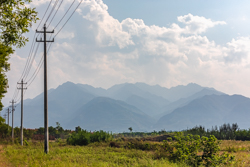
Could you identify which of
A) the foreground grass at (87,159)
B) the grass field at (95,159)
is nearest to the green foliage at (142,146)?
the grass field at (95,159)

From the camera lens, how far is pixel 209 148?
17.5 meters

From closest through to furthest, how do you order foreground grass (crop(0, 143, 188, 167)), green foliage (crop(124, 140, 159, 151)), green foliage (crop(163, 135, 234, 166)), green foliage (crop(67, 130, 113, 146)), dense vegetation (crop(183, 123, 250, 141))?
foreground grass (crop(0, 143, 188, 167)) → green foliage (crop(163, 135, 234, 166)) → green foliage (crop(124, 140, 159, 151)) → green foliage (crop(67, 130, 113, 146)) → dense vegetation (crop(183, 123, 250, 141))

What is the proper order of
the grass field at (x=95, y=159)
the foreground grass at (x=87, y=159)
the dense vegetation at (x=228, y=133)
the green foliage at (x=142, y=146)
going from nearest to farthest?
the foreground grass at (x=87, y=159) → the grass field at (x=95, y=159) → the green foliage at (x=142, y=146) → the dense vegetation at (x=228, y=133)

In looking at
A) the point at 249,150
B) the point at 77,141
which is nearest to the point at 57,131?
the point at 77,141

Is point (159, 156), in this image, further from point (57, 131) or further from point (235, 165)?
point (57, 131)

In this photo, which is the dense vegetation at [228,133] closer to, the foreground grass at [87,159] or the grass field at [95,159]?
the grass field at [95,159]

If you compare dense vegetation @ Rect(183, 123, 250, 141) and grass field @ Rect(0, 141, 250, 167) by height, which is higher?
dense vegetation @ Rect(183, 123, 250, 141)

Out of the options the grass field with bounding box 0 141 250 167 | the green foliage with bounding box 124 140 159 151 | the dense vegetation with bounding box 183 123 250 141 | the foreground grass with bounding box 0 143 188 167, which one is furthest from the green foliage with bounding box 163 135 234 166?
the dense vegetation with bounding box 183 123 250 141

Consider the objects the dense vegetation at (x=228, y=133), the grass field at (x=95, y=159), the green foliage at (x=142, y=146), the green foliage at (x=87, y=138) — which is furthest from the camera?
the dense vegetation at (x=228, y=133)

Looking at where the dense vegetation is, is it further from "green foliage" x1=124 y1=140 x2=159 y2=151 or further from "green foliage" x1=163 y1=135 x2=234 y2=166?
"green foliage" x1=163 y1=135 x2=234 y2=166

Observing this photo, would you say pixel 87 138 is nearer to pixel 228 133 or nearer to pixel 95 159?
pixel 95 159

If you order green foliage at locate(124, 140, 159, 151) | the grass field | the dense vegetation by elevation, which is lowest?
the grass field

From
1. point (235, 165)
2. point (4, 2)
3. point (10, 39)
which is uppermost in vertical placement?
point (4, 2)

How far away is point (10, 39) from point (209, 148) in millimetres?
13595
